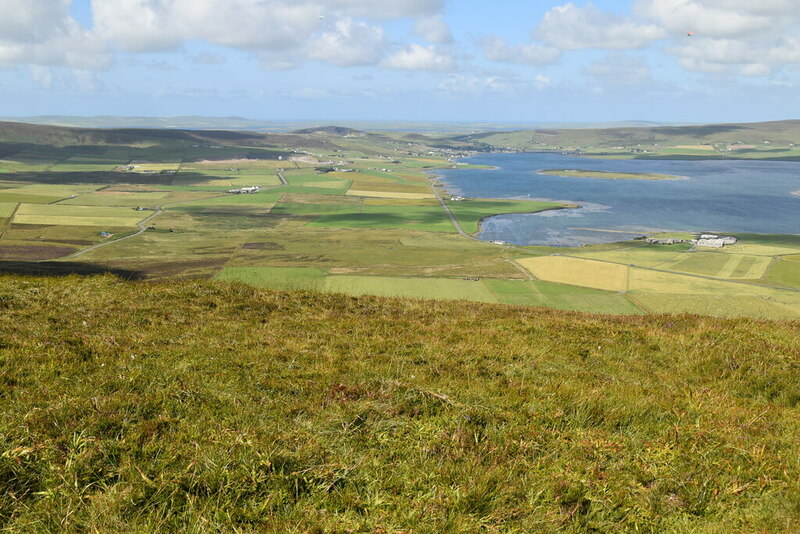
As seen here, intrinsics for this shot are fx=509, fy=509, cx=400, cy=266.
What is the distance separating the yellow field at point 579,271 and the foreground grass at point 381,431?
2405 inches

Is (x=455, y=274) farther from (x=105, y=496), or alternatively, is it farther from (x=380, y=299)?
(x=105, y=496)

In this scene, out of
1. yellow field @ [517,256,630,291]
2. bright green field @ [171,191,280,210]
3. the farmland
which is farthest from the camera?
bright green field @ [171,191,280,210]

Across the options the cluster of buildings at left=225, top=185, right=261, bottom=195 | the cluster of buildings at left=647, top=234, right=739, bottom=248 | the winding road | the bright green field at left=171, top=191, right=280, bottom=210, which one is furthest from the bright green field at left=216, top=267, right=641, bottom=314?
the cluster of buildings at left=225, top=185, right=261, bottom=195

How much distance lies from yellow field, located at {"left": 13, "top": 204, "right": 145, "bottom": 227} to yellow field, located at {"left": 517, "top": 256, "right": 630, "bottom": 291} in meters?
93.9

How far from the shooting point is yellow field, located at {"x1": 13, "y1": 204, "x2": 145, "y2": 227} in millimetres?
115250

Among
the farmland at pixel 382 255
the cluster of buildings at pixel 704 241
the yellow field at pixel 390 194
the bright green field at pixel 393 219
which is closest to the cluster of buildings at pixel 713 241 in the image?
the cluster of buildings at pixel 704 241

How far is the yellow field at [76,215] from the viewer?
115m

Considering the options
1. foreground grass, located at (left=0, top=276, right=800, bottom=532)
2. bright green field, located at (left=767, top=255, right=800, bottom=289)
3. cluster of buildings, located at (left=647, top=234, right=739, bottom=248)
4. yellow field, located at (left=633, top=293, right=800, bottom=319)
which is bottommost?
yellow field, located at (left=633, top=293, right=800, bottom=319)

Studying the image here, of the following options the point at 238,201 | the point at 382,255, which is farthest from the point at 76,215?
the point at 382,255

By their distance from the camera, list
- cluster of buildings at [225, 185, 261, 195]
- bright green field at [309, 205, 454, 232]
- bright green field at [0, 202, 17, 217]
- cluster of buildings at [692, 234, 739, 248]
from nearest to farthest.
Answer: cluster of buildings at [692, 234, 739, 248]
bright green field at [0, 202, 17, 217]
bright green field at [309, 205, 454, 232]
cluster of buildings at [225, 185, 261, 195]

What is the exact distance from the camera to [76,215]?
124 metres

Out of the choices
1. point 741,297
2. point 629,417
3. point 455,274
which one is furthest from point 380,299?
point 741,297

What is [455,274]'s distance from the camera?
252 ft

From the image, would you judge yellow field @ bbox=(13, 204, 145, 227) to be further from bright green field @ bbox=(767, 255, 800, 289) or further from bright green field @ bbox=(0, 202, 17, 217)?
bright green field @ bbox=(767, 255, 800, 289)
